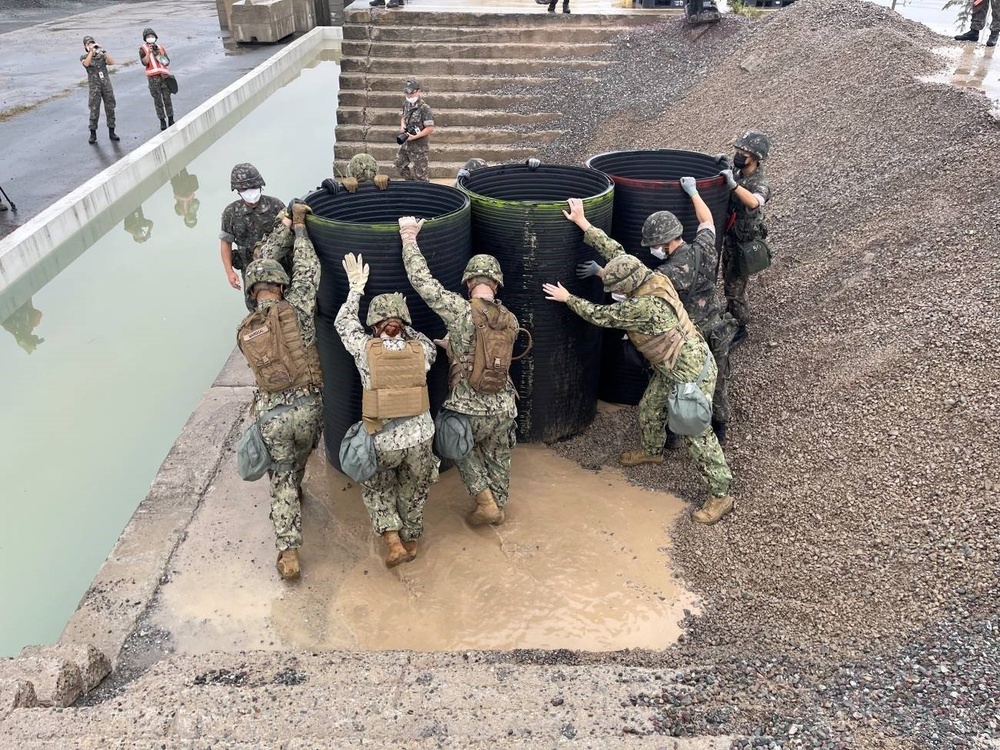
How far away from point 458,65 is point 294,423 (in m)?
10.5

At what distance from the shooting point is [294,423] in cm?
419

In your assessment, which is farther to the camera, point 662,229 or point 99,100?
point 99,100

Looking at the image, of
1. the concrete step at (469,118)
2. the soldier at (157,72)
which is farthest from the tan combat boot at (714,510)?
the soldier at (157,72)

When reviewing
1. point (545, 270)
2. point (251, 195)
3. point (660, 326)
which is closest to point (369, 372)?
point (545, 270)

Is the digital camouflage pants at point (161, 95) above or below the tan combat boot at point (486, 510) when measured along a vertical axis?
above

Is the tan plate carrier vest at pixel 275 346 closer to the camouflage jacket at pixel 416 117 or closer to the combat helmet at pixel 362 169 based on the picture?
the combat helmet at pixel 362 169

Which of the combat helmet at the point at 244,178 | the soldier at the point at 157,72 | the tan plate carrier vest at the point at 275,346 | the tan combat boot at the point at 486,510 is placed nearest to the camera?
the tan plate carrier vest at the point at 275,346

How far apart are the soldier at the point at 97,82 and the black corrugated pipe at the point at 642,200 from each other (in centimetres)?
938

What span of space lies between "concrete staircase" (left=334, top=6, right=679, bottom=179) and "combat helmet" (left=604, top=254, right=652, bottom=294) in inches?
315

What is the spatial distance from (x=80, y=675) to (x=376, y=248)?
261cm

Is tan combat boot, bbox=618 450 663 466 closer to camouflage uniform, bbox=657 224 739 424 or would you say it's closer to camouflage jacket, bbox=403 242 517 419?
camouflage uniform, bbox=657 224 739 424

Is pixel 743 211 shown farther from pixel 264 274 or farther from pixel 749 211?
pixel 264 274

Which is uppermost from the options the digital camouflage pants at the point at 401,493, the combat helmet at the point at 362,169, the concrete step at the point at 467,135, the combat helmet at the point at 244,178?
the combat helmet at the point at 362,169

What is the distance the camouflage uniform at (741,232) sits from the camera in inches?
224
